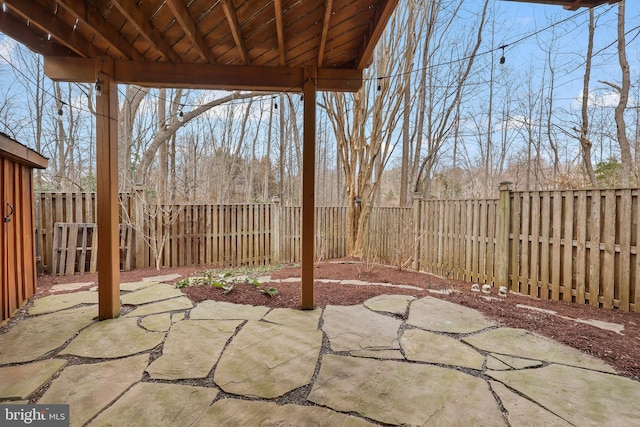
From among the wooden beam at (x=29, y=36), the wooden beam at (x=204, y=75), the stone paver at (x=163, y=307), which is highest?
the wooden beam at (x=29, y=36)

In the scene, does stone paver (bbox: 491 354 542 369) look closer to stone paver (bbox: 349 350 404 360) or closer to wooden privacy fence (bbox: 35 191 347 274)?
stone paver (bbox: 349 350 404 360)

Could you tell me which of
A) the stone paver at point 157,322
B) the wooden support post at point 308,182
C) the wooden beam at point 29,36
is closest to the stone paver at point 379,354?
the wooden support post at point 308,182

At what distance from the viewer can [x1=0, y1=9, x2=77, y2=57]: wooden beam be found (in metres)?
1.98

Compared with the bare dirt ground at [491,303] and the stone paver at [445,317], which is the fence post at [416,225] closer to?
the bare dirt ground at [491,303]

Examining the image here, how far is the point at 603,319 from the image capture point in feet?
8.34

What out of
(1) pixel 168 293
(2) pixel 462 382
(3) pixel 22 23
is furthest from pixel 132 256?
(2) pixel 462 382

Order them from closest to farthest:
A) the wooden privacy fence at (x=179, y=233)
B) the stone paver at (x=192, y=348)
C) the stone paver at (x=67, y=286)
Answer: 1. the stone paver at (x=192, y=348)
2. the stone paver at (x=67, y=286)
3. the wooden privacy fence at (x=179, y=233)

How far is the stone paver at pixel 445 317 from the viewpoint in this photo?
7.51 feet

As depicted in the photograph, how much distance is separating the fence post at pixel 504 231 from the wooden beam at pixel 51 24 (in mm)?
4537

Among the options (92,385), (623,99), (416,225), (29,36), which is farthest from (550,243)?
(623,99)

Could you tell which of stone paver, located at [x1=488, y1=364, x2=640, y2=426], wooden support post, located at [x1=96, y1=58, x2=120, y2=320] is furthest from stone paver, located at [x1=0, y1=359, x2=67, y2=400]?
stone paver, located at [x1=488, y1=364, x2=640, y2=426]

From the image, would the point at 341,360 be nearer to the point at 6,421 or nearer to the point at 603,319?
the point at 6,421

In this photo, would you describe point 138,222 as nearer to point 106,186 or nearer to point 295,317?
point 106,186

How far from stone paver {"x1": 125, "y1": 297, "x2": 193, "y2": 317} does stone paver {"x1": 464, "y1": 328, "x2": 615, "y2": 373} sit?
2450 mm
